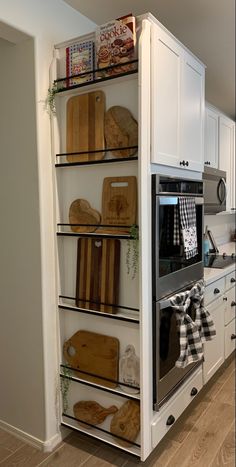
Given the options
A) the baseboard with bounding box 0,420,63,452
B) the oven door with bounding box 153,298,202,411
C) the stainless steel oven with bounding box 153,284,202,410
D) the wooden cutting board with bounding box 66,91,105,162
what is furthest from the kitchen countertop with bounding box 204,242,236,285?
the baseboard with bounding box 0,420,63,452

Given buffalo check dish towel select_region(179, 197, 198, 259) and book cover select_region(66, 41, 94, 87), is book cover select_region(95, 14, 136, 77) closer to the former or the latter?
book cover select_region(66, 41, 94, 87)

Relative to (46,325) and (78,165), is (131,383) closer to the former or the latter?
(46,325)

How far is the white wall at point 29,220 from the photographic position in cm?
195

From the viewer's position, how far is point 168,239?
1999 millimetres

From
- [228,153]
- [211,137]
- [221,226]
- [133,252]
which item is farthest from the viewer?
[221,226]

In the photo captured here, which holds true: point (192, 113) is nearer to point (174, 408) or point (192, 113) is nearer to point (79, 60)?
point (79, 60)

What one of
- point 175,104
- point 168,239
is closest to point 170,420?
point 168,239

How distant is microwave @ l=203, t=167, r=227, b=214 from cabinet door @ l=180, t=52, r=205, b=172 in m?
0.59

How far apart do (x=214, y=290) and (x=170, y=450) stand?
3.61ft

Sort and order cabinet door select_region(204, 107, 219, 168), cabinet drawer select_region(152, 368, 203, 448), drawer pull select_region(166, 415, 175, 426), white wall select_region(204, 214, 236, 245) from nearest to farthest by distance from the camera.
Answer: cabinet drawer select_region(152, 368, 203, 448) → drawer pull select_region(166, 415, 175, 426) → cabinet door select_region(204, 107, 219, 168) → white wall select_region(204, 214, 236, 245)

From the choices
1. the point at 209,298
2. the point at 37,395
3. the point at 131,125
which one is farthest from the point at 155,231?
the point at 37,395

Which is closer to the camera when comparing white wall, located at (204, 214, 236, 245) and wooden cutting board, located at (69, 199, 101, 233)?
wooden cutting board, located at (69, 199, 101, 233)

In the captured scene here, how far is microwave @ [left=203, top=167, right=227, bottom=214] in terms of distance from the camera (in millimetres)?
2969

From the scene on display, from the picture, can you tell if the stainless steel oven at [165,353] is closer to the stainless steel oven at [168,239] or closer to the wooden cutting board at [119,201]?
the stainless steel oven at [168,239]
